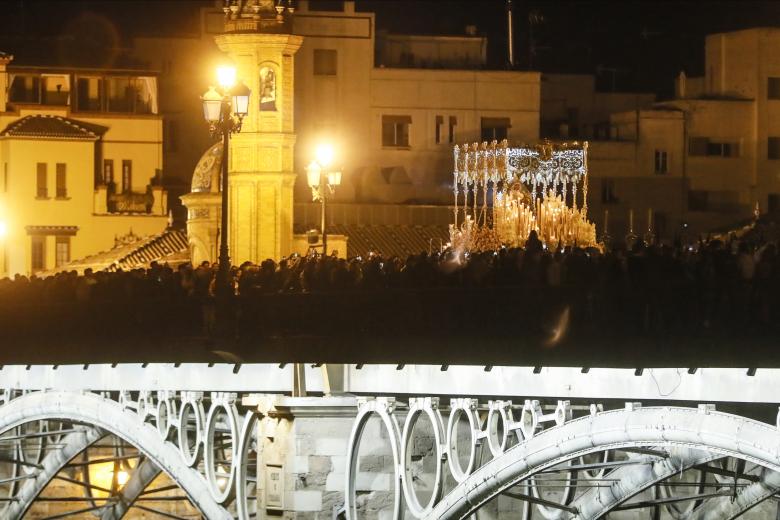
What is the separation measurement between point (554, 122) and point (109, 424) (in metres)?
48.1

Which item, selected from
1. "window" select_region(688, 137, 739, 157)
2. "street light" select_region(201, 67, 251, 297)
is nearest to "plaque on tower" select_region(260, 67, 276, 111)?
"street light" select_region(201, 67, 251, 297)

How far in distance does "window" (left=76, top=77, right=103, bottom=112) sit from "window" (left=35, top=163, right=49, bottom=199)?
295 centimetres

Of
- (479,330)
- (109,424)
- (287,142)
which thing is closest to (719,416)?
(479,330)

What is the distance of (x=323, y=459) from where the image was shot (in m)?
35.4

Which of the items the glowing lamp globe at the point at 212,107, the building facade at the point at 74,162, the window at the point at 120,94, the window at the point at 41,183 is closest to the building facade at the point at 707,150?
the building facade at the point at 74,162

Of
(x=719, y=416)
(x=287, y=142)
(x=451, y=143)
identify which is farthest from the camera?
(x=451, y=143)

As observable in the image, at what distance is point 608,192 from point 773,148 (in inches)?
236

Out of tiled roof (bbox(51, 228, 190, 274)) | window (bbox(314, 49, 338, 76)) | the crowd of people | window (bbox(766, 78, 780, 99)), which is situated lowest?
the crowd of people

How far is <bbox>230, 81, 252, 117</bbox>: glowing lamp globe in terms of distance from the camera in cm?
3828

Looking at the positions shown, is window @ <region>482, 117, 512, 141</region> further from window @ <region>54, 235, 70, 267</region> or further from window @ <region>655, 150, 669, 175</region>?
window @ <region>54, 235, 70, 267</region>

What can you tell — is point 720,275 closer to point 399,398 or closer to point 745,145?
point 399,398

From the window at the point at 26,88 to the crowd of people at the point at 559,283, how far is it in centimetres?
4677

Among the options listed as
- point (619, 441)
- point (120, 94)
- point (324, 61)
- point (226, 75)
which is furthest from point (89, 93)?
point (619, 441)

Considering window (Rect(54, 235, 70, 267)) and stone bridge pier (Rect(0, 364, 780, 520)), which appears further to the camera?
window (Rect(54, 235, 70, 267))
